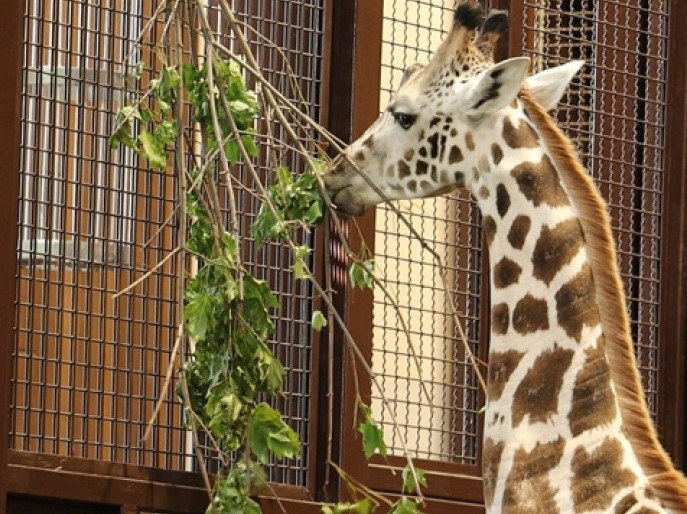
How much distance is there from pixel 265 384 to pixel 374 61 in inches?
70.3

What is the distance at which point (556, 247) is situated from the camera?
18.6ft

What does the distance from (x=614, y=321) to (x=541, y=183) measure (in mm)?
460

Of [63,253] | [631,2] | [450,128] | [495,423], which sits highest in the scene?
[631,2]

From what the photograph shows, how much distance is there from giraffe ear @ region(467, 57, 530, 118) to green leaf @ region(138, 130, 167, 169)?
90 centimetres

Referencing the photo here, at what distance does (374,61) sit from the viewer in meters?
7.41

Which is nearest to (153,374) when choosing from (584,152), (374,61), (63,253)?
(63,253)

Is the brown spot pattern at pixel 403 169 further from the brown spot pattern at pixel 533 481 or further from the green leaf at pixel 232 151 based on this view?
the brown spot pattern at pixel 533 481

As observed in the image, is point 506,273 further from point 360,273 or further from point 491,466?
point 491,466

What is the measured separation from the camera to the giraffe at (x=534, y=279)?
212 inches

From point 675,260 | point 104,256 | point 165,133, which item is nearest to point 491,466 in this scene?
point 165,133

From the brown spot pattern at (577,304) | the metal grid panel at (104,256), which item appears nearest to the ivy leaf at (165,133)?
the metal grid panel at (104,256)

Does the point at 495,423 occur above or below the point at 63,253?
below

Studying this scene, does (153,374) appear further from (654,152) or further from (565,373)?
(654,152)

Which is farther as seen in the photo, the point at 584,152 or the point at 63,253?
the point at 584,152
